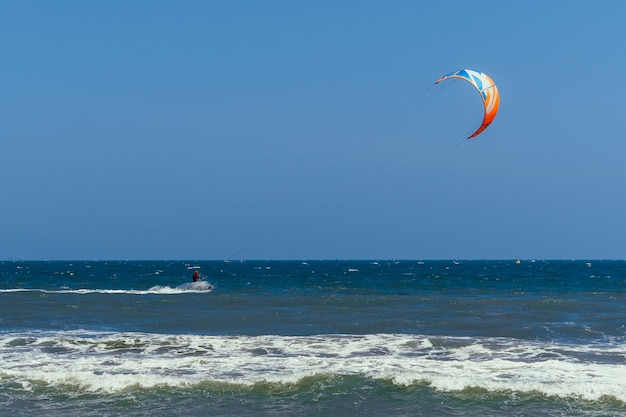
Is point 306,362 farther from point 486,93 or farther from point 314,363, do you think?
point 486,93

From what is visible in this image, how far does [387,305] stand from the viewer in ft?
120

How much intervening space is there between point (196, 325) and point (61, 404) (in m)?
13.3

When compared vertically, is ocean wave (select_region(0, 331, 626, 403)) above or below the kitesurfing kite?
below

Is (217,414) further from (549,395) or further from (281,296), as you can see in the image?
(281,296)

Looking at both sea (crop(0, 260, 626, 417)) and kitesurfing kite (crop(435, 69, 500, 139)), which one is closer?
sea (crop(0, 260, 626, 417))

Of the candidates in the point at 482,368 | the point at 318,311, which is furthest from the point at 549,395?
the point at 318,311

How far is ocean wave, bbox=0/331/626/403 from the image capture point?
16.0m

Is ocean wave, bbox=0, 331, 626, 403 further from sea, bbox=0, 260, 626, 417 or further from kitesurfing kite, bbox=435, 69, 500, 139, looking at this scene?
kitesurfing kite, bbox=435, 69, 500, 139

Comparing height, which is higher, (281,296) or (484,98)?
(484,98)

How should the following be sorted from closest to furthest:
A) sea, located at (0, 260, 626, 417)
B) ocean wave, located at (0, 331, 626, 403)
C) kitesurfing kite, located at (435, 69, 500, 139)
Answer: sea, located at (0, 260, 626, 417) → ocean wave, located at (0, 331, 626, 403) → kitesurfing kite, located at (435, 69, 500, 139)

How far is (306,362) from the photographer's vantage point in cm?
1866

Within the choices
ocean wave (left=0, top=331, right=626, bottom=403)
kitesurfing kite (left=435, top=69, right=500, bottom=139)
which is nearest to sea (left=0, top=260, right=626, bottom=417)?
ocean wave (left=0, top=331, right=626, bottom=403)

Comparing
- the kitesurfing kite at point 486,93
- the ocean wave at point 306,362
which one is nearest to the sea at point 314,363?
the ocean wave at point 306,362

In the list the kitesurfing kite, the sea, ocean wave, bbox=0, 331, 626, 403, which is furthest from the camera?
the kitesurfing kite
